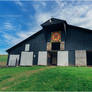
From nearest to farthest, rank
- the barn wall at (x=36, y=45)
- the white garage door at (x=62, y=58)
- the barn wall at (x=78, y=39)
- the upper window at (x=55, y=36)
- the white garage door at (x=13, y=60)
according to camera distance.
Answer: the barn wall at (x=78, y=39) < the white garage door at (x=62, y=58) < the upper window at (x=55, y=36) < the barn wall at (x=36, y=45) < the white garage door at (x=13, y=60)

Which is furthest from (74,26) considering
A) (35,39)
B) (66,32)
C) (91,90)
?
(91,90)

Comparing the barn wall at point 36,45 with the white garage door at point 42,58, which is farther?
the barn wall at point 36,45

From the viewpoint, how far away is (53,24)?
1933 cm

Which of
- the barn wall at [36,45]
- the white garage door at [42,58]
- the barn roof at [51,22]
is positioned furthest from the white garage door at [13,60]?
the barn roof at [51,22]

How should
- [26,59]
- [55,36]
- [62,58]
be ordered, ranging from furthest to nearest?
[26,59] → [55,36] → [62,58]

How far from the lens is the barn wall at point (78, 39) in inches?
673

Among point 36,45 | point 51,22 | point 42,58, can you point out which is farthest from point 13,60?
point 51,22

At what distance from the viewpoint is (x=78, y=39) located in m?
17.8

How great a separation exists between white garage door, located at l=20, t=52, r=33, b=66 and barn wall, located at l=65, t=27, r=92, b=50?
810 centimetres

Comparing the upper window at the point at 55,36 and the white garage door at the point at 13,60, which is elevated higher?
the upper window at the point at 55,36

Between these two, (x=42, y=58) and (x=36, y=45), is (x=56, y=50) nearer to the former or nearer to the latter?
(x=42, y=58)

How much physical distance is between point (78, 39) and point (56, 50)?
4.80 m

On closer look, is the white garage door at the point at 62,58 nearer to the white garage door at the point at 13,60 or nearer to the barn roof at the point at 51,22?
the barn roof at the point at 51,22

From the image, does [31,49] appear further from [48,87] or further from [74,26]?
[48,87]
